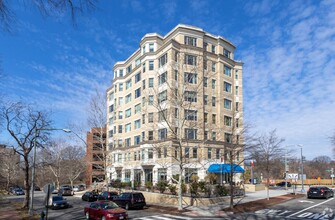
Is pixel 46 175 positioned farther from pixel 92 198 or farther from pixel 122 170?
pixel 92 198

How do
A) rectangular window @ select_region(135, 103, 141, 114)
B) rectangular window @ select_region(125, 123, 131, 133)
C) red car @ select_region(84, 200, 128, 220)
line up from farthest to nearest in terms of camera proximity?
rectangular window @ select_region(125, 123, 131, 133) < rectangular window @ select_region(135, 103, 141, 114) < red car @ select_region(84, 200, 128, 220)

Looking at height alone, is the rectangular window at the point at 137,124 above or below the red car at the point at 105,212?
above

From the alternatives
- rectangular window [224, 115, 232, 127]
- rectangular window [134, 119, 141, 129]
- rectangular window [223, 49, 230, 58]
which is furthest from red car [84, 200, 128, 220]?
rectangular window [223, 49, 230, 58]

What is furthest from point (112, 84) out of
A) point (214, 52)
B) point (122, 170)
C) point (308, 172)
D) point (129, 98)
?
point (308, 172)

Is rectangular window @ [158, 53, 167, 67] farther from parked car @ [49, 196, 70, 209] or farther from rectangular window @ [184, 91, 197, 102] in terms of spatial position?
parked car @ [49, 196, 70, 209]

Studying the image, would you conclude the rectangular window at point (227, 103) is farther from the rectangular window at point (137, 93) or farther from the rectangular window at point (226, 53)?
the rectangular window at point (137, 93)

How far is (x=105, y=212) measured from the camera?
71.5 ft

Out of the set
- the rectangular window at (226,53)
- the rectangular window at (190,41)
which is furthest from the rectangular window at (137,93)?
the rectangular window at (226,53)

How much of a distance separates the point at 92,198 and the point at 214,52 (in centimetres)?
3155

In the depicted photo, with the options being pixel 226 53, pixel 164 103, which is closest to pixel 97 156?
pixel 164 103

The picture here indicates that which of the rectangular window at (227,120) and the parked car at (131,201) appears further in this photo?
the rectangular window at (227,120)

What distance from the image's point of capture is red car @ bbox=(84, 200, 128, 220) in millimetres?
21453

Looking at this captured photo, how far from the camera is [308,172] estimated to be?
115250 mm

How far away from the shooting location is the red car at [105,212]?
21453 mm
